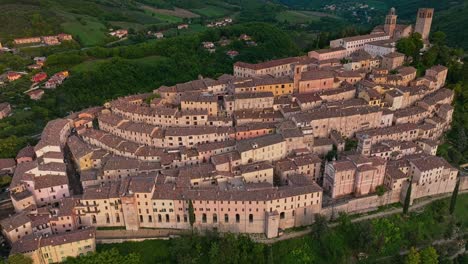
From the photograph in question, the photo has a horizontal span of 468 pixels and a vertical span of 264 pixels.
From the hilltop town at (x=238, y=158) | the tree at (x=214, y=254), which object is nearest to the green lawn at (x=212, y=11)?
the hilltop town at (x=238, y=158)

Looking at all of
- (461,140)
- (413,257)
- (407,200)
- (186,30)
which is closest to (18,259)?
(413,257)

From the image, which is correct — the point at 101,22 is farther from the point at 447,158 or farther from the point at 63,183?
the point at 447,158

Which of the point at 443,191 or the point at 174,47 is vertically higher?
the point at 174,47

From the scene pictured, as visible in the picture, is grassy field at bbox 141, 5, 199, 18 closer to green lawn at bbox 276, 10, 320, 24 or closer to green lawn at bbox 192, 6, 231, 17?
green lawn at bbox 192, 6, 231, 17

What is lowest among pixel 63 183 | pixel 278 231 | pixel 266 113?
pixel 278 231

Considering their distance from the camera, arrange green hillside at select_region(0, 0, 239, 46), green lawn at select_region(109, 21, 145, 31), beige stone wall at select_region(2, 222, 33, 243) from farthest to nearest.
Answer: green lawn at select_region(109, 21, 145, 31) < green hillside at select_region(0, 0, 239, 46) < beige stone wall at select_region(2, 222, 33, 243)

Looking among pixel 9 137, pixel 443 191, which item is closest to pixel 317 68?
pixel 443 191

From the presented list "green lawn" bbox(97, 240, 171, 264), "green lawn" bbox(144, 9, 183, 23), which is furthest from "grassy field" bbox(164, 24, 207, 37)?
"green lawn" bbox(97, 240, 171, 264)

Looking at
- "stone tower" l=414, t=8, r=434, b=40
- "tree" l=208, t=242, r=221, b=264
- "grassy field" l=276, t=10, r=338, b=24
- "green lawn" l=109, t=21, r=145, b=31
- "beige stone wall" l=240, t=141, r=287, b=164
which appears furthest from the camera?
"grassy field" l=276, t=10, r=338, b=24
